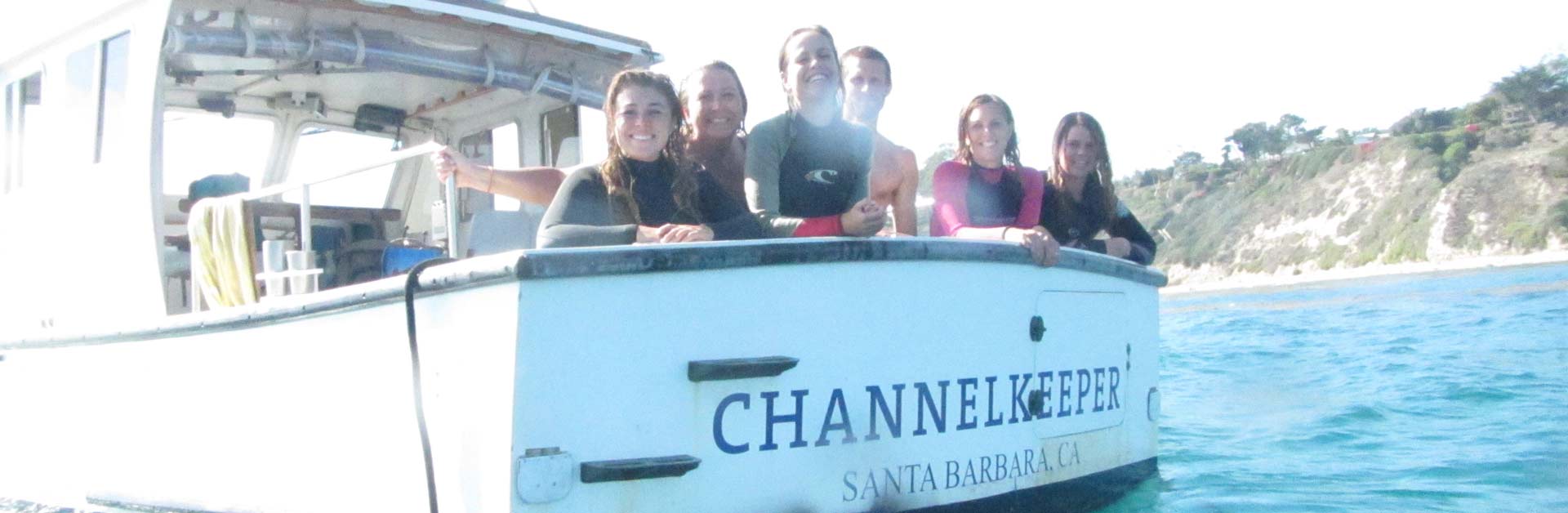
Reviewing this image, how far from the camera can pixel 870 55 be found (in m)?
4.71

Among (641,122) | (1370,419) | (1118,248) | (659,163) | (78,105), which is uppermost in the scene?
(78,105)

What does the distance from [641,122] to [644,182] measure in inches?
7.0

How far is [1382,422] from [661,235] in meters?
5.70

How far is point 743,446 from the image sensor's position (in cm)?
353

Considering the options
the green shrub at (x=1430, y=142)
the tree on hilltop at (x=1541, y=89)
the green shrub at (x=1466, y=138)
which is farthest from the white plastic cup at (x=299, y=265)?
the tree on hilltop at (x=1541, y=89)

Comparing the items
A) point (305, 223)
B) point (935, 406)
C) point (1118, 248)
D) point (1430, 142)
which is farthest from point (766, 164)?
point (1430, 142)

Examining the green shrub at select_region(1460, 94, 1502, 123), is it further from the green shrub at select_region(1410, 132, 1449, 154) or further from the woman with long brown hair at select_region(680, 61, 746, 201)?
the woman with long brown hair at select_region(680, 61, 746, 201)

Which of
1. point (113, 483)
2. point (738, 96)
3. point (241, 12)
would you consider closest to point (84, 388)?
point (113, 483)

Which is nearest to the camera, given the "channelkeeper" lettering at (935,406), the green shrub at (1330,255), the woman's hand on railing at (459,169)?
the "channelkeeper" lettering at (935,406)

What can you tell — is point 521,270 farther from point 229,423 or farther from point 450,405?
point 229,423

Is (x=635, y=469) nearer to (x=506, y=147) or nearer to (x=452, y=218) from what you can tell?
(x=452, y=218)

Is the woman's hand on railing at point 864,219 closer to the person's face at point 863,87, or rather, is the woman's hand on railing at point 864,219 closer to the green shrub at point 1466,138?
A: the person's face at point 863,87

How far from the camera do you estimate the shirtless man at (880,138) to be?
4684 mm

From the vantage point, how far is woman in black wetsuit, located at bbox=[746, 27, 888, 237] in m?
4.06
